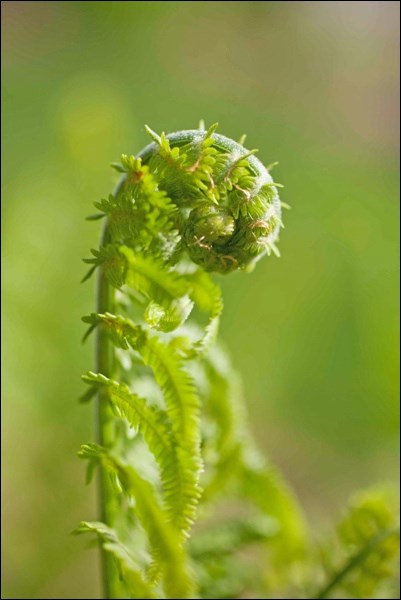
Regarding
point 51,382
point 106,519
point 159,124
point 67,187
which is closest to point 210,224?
point 106,519

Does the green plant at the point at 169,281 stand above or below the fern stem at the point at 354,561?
above

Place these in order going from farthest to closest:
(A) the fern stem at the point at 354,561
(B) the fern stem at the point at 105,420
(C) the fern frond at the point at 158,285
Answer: (A) the fern stem at the point at 354,561 < (B) the fern stem at the point at 105,420 < (C) the fern frond at the point at 158,285

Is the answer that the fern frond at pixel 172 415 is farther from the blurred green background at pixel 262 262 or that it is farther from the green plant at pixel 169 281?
the blurred green background at pixel 262 262

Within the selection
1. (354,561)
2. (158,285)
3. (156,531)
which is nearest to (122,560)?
(156,531)

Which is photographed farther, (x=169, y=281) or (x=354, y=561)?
(x=354, y=561)

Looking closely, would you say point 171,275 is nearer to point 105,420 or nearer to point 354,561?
point 105,420

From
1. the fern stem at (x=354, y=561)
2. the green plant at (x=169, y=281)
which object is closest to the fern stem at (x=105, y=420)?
the green plant at (x=169, y=281)
